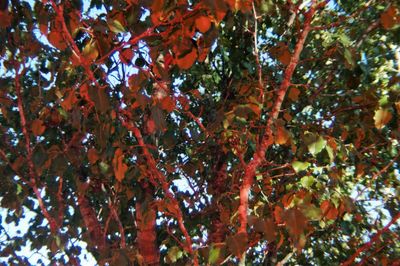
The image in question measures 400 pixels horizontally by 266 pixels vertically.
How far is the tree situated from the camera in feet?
6.43

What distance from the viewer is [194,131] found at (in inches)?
110

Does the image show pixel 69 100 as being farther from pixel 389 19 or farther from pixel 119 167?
pixel 389 19

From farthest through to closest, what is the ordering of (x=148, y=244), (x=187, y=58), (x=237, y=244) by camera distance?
(x=148, y=244)
(x=237, y=244)
(x=187, y=58)

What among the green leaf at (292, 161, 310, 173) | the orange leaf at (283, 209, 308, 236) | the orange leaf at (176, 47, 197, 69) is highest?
the orange leaf at (176, 47, 197, 69)

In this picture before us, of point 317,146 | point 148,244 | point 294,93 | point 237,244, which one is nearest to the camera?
point 237,244

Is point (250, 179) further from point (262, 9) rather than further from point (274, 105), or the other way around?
point (262, 9)

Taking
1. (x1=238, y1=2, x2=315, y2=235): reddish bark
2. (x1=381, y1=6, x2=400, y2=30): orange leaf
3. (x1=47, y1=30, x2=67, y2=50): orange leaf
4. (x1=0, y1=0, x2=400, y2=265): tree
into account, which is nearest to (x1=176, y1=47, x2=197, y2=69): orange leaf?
(x1=0, y1=0, x2=400, y2=265): tree

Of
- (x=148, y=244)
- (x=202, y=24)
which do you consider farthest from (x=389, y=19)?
(x=148, y=244)

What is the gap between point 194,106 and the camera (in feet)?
11.9

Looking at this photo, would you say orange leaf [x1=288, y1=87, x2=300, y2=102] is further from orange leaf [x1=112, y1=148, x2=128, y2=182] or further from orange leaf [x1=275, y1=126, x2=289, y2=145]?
orange leaf [x1=112, y1=148, x2=128, y2=182]

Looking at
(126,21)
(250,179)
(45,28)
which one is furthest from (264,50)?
(45,28)

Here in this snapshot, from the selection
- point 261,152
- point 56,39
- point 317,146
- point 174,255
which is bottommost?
point 174,255

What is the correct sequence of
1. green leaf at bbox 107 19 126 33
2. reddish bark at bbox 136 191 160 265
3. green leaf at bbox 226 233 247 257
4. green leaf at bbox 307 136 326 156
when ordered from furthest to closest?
reddish bark at bbox 136 191 160 265, green leaf at bbox 307 136 326 156, green leaf at bbox 226 233 247 257, green leaf at bbox 107 19 126 33

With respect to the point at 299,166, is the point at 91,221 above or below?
above
